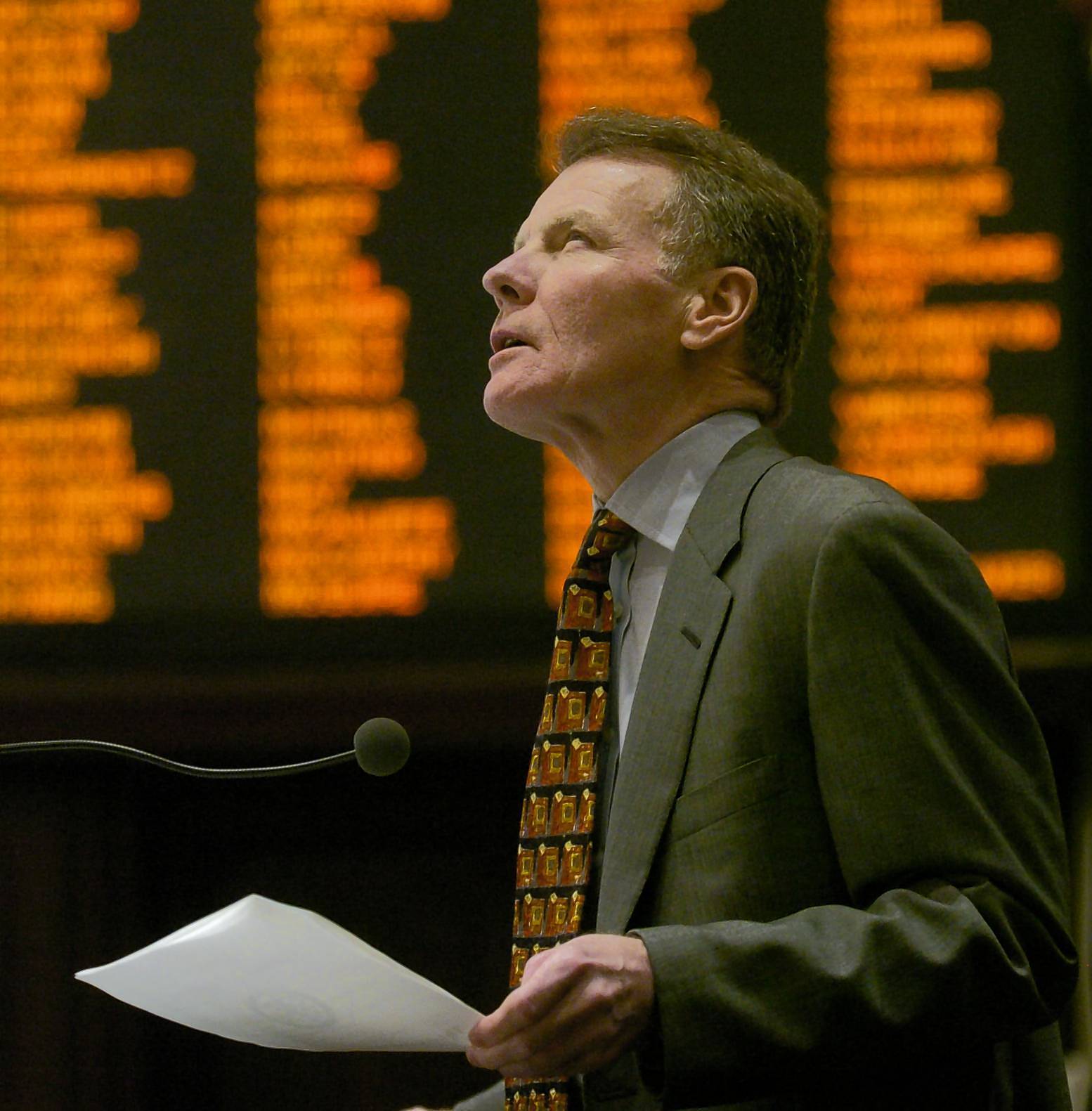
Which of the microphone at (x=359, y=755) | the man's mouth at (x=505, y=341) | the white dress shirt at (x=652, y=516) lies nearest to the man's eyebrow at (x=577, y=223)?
the man's mouth at (x=505, y=341)

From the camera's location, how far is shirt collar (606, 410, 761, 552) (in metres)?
1.36

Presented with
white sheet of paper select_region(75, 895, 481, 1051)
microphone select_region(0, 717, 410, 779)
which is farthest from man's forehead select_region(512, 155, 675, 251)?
white sheet of paper select_region(75, 895, 481, 1051)

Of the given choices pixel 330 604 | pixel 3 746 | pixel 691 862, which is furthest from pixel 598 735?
pixel 330 604

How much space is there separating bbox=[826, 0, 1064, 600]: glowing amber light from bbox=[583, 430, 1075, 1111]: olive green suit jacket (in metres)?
1.34

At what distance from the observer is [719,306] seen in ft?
4.77

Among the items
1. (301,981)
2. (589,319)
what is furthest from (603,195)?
(301,981)

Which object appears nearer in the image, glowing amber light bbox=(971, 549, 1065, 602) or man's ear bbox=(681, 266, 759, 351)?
man's ear bbox=(681, 266, 759, 351)

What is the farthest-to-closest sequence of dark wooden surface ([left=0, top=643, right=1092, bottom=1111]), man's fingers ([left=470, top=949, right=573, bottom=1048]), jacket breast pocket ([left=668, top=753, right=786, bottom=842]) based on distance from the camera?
dark wooden surface ([left=0, top=643, right=1092, bottom=1111])
jacket breast pocket ([left=668, top=753, right=786, bottom=842])
man's fingers ([left=470, top=949, right=573, bottom=1048])

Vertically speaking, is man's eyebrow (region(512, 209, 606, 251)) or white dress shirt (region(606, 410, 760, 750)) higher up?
man's eyebrow (region(512, 209, 606, 251))

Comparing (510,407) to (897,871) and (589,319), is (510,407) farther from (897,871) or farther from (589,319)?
(897,871)

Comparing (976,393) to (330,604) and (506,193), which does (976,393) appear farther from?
(330,604)

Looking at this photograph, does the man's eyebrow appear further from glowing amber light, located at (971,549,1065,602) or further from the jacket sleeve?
glowing amber light, located at (971,549,1065,602)

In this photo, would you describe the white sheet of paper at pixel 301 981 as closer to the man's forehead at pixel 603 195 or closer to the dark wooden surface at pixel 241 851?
Result: the man's forehead at pixel 603 195

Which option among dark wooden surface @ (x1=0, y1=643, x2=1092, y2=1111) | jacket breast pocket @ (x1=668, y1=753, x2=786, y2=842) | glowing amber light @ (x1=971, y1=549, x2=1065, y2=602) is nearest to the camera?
jacket breast pocket @ (x1=668, y1=753, x2=786, y2=842)
